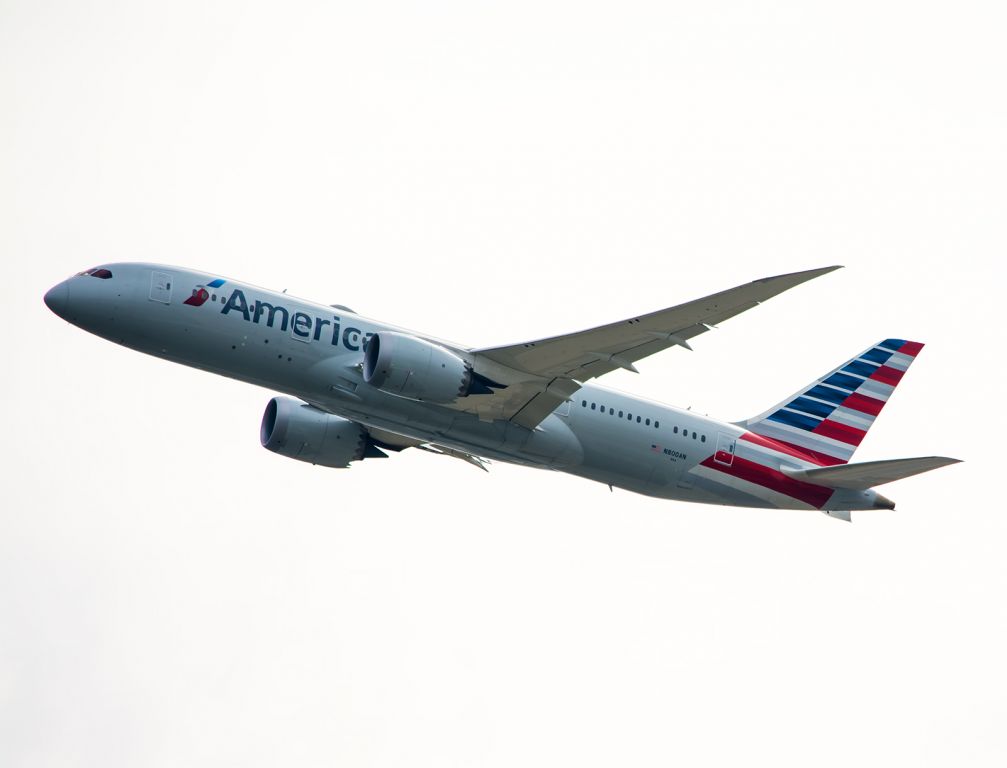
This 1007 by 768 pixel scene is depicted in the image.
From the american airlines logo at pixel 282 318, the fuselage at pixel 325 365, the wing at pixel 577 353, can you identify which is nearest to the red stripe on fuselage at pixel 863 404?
the fuselage at pixel 325 365

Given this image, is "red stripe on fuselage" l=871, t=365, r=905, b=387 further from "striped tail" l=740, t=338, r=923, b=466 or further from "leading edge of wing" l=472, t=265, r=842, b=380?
"leading edge of wing" l=472, t=265, r=842, b=380

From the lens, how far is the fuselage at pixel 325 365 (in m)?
37.0

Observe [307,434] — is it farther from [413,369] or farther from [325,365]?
[413,369]

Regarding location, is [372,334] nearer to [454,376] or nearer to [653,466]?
[454,376]

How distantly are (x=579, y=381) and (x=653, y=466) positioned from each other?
13.5 ft

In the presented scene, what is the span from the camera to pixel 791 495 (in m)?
42.7

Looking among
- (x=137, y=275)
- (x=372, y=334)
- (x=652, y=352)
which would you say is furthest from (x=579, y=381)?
(x=137, y=275)

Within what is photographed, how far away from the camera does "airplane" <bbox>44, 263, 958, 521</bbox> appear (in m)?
36.6

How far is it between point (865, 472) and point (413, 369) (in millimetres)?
13985

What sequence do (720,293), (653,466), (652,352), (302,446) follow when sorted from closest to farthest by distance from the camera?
(720,293), (652,352), (653,466), (302,446)

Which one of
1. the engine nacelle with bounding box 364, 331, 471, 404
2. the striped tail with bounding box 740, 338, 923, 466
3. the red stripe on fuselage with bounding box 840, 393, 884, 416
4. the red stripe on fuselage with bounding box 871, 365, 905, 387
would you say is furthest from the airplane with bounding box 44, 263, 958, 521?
the red stripe on fuselage with bounding box 871, 365, 905, 387

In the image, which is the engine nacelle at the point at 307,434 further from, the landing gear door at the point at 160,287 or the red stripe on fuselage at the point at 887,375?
the red stripe on fuselage at the point at 887,375

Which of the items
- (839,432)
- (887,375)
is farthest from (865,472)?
(887,375)

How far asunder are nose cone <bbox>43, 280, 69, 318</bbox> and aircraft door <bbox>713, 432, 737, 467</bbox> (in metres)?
19.2
